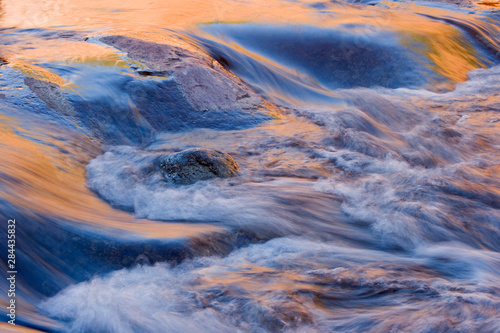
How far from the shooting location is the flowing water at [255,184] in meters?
2.78

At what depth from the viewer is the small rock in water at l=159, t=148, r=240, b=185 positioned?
13.4 ft

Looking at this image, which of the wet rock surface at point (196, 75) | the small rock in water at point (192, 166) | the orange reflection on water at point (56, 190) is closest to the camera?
the orange reflection on water at point (56, 190)

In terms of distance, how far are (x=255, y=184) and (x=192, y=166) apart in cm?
62

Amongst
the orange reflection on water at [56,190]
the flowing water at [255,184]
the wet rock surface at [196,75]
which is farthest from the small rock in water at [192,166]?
the wet rock surface at [196,75]

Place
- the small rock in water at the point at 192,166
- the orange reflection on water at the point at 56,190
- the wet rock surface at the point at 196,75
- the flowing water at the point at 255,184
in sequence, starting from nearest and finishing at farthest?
the flowing water at the point at 255,184, the orange reflection on water at the point at 56,190, the small rock in water at the point at 192,166, the wet rock surface at the point at 196,75

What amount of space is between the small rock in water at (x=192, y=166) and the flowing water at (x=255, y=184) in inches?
4.1

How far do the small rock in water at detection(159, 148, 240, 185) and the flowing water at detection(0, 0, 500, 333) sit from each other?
104mm

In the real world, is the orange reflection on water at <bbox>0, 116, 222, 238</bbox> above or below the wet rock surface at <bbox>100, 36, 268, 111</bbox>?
below

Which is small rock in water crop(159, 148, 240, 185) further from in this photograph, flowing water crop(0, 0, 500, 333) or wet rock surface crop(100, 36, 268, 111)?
wet rock surface crop(100, 36, 268, 111)

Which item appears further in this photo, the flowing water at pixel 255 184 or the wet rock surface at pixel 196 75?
the wet rock surface at pixel 196 75

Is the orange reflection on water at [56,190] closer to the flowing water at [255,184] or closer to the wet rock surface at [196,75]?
the flowing water at [255,184]

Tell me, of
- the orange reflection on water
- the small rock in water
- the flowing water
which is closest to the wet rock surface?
A: the flowing water

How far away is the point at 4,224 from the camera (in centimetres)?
296

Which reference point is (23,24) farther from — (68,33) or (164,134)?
(164,134)
